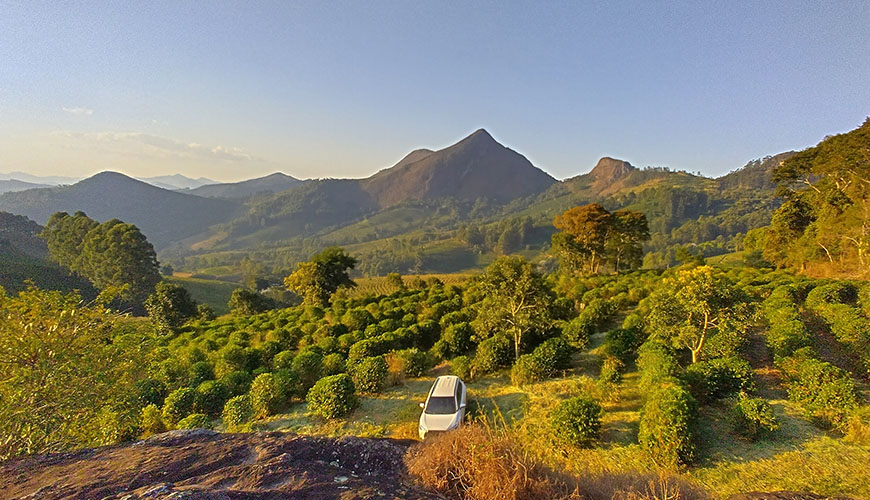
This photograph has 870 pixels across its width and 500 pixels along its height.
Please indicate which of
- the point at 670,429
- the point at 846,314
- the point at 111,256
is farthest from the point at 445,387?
the point at 111,256

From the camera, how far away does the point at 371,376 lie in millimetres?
12086

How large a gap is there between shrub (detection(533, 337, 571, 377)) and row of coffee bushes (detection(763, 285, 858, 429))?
18.3ft

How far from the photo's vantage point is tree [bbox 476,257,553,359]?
12970 mm

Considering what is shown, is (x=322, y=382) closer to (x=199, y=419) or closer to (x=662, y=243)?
(x=199, y=419)

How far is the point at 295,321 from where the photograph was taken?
22.4 metres

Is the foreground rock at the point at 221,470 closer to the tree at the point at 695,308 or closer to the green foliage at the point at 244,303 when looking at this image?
the tree at the point at 695,308

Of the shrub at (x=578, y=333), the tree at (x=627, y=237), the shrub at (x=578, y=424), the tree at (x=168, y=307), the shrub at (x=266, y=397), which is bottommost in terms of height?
the tree at (x=168, y=307)

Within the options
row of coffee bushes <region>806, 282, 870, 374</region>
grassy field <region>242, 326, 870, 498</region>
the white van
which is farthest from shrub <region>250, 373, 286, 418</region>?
row of coffee bushes <region>806, 282, 870, 374</region>

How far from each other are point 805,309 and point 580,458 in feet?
49.1

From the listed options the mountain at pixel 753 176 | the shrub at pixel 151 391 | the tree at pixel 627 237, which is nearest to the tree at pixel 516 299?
the shrub at pixel 151 391

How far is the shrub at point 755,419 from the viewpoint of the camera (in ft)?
26.1

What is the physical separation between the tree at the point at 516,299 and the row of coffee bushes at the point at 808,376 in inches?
256

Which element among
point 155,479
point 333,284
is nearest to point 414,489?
point 155,479

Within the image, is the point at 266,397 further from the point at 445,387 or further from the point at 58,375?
the point at 445,387
